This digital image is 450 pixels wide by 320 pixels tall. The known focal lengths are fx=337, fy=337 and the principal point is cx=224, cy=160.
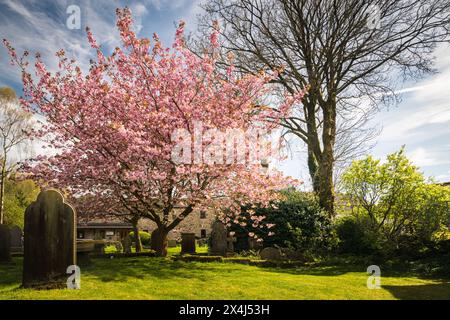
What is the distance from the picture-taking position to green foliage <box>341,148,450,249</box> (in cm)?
1378

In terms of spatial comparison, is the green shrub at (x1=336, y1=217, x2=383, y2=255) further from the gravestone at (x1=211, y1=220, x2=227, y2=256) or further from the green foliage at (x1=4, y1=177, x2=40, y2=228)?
the green foliage at (x1=4, y1=177, x2=40, y2=228)

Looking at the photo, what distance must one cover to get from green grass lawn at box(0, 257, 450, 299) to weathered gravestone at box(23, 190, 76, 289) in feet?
1.17

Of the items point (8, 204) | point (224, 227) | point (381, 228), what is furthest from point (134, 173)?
point (8, 204)

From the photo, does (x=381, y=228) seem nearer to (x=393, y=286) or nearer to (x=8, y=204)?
(x=393, y=286)

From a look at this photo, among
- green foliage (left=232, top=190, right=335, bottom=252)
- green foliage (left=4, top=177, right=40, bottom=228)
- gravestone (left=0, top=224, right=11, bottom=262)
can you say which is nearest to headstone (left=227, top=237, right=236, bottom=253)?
green foliage (left=232, top=190, right=335, bottom=252)

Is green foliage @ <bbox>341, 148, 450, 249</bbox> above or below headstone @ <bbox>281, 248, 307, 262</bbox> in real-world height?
above

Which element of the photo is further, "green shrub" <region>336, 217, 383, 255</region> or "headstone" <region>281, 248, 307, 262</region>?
"green shrub" <region>336, 217, 383, 255</region>

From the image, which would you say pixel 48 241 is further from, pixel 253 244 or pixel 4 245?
pixel 253 244

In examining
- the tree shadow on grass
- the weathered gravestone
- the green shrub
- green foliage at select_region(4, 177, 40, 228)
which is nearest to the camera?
the weathered gravestone

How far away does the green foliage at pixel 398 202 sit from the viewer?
1378cm

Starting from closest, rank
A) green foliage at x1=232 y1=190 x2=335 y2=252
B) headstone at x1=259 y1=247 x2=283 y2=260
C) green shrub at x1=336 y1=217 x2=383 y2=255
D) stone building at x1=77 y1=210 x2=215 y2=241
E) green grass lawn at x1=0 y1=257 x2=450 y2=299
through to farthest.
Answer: green grass lawn at x1=0 y1=257 x2=450 y2=299
headstone at x1=259 y1=247 x2=283 y2=260
green shrub at x1=336 y1=217 x2=383 y2=255
green foliage at x1=232 y1=190 x2=335 y2=252
stone building at x1=77 y1=210 x2=215 y2=241

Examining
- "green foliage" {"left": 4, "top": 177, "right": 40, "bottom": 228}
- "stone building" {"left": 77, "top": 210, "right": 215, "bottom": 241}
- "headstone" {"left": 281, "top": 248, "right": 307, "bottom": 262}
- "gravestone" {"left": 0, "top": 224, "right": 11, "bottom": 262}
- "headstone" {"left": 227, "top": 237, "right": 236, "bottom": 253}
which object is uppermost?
"green foliage" {"left": 4, "top": 177, "right": 40, "bottom": 228}

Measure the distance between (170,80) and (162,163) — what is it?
2.47 metres

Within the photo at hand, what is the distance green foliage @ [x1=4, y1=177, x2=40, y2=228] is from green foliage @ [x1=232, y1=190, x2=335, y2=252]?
2187 cm
